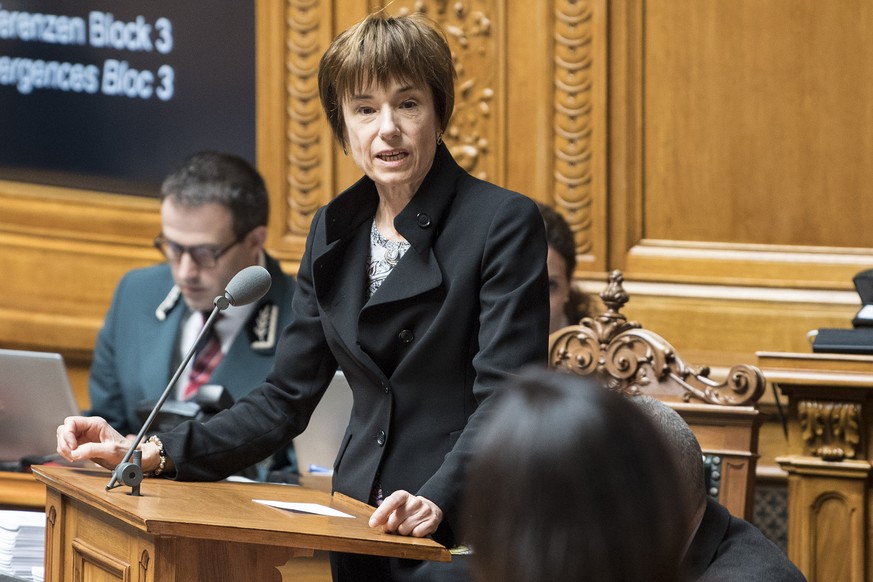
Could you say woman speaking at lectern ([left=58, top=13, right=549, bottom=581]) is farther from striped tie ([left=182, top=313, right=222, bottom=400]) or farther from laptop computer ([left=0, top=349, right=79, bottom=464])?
striped tie ([left=182, top=313, right=222, bottom=400])

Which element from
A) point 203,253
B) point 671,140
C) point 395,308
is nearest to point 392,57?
point 395,308

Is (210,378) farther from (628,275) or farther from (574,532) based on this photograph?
(574,532)

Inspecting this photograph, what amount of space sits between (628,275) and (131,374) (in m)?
1.55

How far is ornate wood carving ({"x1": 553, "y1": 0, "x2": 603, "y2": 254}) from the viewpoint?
169 inches

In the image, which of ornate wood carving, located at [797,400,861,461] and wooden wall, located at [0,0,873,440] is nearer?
ornate wood carving, located at [797,400,861,461]

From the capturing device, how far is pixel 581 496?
100cm

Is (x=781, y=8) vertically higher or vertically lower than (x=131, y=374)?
higher

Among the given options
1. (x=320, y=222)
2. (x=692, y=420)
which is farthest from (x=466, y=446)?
(x=692, y=420)

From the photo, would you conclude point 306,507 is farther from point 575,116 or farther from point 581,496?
point 575,116

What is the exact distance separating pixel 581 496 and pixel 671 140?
3318mm

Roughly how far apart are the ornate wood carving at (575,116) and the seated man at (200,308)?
0.96m

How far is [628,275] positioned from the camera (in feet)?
→ 13.9

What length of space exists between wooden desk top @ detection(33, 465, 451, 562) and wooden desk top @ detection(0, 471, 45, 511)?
76 cm

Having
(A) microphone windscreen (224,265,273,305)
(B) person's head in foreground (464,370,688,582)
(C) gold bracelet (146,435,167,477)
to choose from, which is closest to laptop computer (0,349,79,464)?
(C) gold bracelet (146,435,167,477)
